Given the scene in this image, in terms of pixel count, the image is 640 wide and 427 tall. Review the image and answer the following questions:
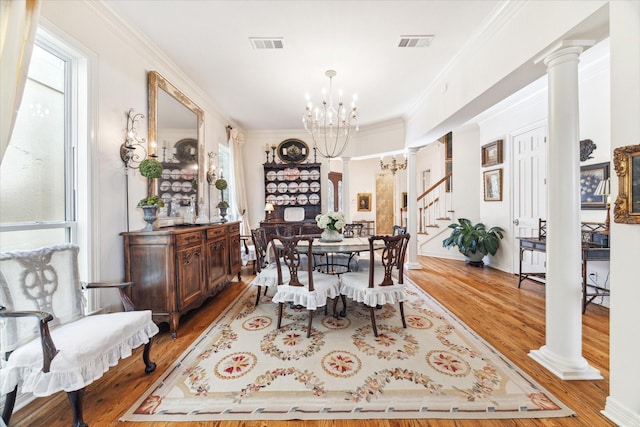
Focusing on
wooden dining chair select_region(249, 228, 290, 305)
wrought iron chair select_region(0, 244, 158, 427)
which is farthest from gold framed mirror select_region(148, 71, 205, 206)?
wrought iron chair select_region(0, 244, 158, 427)

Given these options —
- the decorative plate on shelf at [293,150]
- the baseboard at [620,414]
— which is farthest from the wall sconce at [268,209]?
the baseboard at [620,414]

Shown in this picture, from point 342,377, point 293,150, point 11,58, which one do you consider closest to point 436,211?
point 293,150

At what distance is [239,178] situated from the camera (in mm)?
5715

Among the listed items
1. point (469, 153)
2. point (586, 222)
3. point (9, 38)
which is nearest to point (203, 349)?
point (9, 38)

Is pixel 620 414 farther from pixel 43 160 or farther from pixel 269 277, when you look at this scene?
pixel 43 160

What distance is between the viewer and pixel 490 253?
505cm

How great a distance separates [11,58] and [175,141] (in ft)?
6.60

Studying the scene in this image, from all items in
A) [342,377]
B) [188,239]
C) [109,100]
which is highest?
[109,100]

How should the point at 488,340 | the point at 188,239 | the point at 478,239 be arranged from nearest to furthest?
1. the point at 488,340
2. the point at 188,239
3. the point at 478,239

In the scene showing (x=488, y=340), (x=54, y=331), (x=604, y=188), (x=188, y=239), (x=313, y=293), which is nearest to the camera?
(x=54, y=331)

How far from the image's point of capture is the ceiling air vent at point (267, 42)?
9.21 ft

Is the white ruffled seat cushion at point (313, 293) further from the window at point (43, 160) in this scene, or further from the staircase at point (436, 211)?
the staircase at point (436, 211)

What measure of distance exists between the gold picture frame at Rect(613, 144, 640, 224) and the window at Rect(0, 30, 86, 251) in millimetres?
3820

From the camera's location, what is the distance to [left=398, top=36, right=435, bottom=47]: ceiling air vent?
9.31 ft
